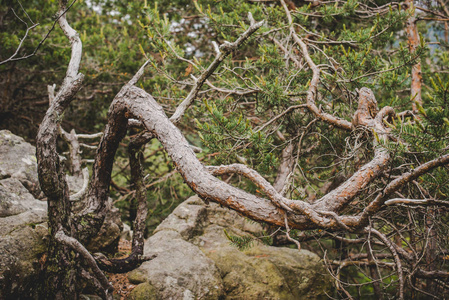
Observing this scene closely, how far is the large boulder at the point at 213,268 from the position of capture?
3.58m

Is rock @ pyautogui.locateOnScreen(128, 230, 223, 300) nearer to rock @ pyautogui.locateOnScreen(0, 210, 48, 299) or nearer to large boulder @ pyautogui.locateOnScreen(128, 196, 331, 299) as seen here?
large boulder @ pyautogui.locateOnScreen(128, 196, 331, 299)

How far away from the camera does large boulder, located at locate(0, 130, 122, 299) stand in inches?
105

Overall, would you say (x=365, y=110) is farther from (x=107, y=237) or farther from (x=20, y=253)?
(x=20, y=253)

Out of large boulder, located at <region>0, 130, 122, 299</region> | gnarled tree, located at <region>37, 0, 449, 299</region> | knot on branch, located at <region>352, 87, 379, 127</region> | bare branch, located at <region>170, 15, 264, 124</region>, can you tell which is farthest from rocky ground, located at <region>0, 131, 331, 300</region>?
knot on branch, located at <region>352, 87, 379, 127</region>

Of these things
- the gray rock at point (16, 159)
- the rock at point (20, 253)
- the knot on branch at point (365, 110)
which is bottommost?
the rock at point (20, 253)

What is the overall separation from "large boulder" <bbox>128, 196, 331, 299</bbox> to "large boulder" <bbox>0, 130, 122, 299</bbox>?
0.69m

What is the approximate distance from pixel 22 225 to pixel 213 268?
2.31 metres

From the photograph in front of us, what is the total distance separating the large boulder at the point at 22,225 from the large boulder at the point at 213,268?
69cm

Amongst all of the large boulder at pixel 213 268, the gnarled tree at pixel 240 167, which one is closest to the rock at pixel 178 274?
the large boulder at pixel 213 268

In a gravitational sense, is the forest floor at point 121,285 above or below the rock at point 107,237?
below

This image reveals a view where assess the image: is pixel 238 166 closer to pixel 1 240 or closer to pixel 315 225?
pixel 315 225

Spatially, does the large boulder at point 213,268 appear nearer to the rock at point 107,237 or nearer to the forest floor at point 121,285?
the forest floor at point 121,285

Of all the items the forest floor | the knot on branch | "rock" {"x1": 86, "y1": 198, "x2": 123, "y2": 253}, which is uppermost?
the knot on branch

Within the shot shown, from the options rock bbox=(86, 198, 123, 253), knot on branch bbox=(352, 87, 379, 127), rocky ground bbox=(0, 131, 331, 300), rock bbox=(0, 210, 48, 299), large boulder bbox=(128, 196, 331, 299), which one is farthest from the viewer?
rock bbox=(86, 198, 123, 253)
